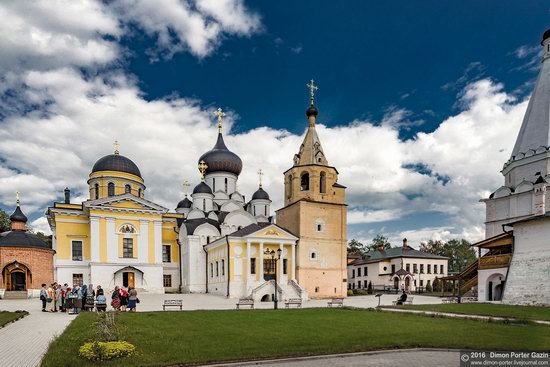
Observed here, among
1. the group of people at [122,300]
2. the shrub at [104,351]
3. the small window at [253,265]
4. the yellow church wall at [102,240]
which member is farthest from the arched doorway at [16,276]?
the shrub at [104,351]

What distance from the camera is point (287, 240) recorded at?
33656 mm

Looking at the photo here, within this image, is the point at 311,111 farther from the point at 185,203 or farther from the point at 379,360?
the point at 379,360

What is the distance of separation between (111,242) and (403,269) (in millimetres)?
36556

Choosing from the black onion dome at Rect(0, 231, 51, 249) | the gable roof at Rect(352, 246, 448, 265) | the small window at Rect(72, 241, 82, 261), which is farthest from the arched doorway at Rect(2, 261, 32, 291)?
the gable roof at Rect(352, 246, 448, 265)

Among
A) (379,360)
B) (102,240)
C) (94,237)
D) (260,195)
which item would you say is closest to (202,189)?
(260,195)

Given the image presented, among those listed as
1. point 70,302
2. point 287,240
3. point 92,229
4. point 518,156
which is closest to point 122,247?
point 92,229

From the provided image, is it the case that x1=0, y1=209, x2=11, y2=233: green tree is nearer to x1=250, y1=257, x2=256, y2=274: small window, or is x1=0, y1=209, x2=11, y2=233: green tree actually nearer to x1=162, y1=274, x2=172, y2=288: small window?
x1=162, y1=274, x2=172, y2=288: small window

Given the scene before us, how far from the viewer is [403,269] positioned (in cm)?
5231

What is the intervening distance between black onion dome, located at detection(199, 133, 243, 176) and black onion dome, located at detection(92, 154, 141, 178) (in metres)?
8.03

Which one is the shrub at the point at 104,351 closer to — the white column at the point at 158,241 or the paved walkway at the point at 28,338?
the paved walkway at the point at 28,338

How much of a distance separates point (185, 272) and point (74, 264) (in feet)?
33.0

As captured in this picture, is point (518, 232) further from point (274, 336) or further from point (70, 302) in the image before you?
point (70, 302)

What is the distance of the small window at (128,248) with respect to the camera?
3672 cm

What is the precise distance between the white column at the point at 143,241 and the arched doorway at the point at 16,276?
8983 mm
